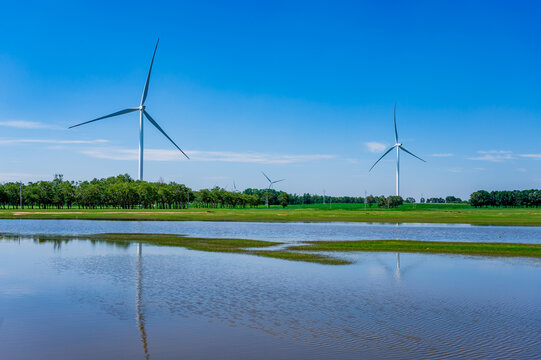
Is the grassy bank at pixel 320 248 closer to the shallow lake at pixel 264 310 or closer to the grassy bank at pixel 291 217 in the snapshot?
the shallow lake at pixel 264 310

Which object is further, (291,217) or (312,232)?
(291,217)

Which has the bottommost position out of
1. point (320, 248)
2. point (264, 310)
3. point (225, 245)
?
point (264, 310)

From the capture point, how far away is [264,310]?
1788 centimetres

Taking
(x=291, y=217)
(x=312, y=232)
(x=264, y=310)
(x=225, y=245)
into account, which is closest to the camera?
(x=264, y=310)

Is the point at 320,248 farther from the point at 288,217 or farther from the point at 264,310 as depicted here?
the point at 288,217

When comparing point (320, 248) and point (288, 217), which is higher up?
point (288, 217)

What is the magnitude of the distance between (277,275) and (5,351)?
15031 millimetres

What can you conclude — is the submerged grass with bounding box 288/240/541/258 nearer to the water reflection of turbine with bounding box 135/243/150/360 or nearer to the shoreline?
the water reflection of turbine with bounding box 135/243/150/360

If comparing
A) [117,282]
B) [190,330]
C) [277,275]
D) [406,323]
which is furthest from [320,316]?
[117,282]

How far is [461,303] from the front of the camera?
19.7m

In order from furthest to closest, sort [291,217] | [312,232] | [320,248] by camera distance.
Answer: [291,217]
[312,232]
[320,248]

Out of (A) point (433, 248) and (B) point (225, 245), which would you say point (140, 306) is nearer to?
(B) point (225, 245)

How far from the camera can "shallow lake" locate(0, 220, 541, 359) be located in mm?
13398

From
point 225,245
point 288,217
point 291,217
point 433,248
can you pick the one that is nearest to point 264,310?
point 225,245
